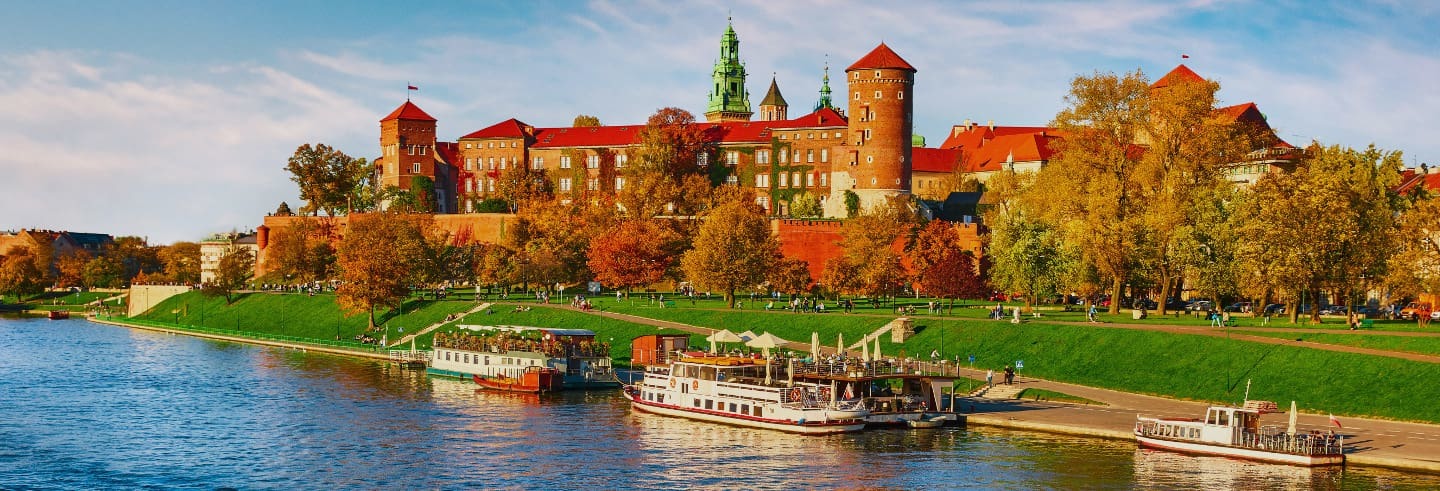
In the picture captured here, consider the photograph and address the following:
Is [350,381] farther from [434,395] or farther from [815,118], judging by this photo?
[815,118]

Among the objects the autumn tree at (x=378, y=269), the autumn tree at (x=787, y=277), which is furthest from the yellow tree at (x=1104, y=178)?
the autumn tree at (x=378, y=269)

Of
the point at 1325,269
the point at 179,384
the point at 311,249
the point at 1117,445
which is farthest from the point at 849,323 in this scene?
the point at 311,249

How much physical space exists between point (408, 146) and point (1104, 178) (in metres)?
106

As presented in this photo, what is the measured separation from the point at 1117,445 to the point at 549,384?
119 ft

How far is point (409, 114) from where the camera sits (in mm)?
181375

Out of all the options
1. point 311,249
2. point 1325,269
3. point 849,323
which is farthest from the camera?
point 311,249

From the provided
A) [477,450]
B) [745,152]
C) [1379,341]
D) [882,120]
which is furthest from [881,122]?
[477,450]

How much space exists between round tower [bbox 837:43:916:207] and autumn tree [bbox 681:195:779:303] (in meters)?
36.4

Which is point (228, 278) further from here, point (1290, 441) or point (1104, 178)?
point (1290, 441)

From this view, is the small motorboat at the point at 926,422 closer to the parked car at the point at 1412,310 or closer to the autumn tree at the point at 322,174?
the parked car at the point at 1412,310

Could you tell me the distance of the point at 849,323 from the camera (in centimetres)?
10094

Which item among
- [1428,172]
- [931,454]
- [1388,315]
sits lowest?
[931,454]

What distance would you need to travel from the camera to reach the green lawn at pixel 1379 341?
2886 inches

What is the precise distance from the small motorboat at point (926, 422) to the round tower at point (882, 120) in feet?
258
